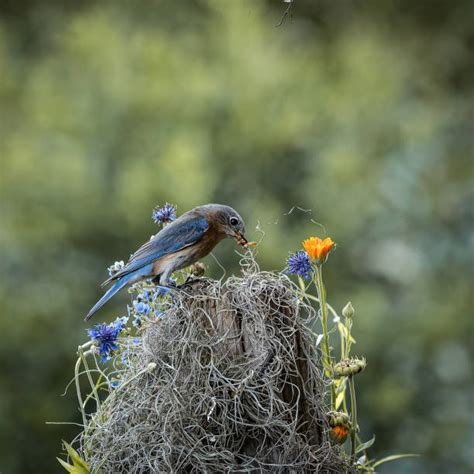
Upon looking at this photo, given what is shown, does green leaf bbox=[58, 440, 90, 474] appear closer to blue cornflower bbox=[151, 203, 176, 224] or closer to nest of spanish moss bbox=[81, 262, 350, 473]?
nest of spanish moss bbox=[81, 262, 350, 473]

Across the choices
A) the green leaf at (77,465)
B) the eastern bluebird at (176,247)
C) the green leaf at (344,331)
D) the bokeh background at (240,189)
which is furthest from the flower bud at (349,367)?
the bokeh background at (240,189)

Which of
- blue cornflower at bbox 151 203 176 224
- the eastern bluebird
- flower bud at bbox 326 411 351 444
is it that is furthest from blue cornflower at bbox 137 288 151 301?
flower bud at bbox 326 411 351 444

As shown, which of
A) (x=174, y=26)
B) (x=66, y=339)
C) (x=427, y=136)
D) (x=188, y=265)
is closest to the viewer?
(x=188, y=265)

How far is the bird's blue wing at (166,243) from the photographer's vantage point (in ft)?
9.77

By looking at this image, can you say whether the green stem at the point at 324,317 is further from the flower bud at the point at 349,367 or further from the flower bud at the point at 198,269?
the flower bud at the point at 198,269

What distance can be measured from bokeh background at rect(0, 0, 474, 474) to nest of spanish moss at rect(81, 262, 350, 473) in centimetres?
341

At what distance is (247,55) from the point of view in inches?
276

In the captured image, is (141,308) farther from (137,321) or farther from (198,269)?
(198,269)

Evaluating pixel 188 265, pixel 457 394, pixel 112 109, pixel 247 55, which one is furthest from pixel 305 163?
pixel 188 265

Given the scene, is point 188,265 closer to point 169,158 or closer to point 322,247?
point 322,247

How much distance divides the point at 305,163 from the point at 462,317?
1603 mm

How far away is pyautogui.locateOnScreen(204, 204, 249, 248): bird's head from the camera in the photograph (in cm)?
310

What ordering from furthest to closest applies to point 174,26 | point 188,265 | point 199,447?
point 174,26 < point 188,265 < point 199,447

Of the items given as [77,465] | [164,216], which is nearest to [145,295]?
[164,216]
